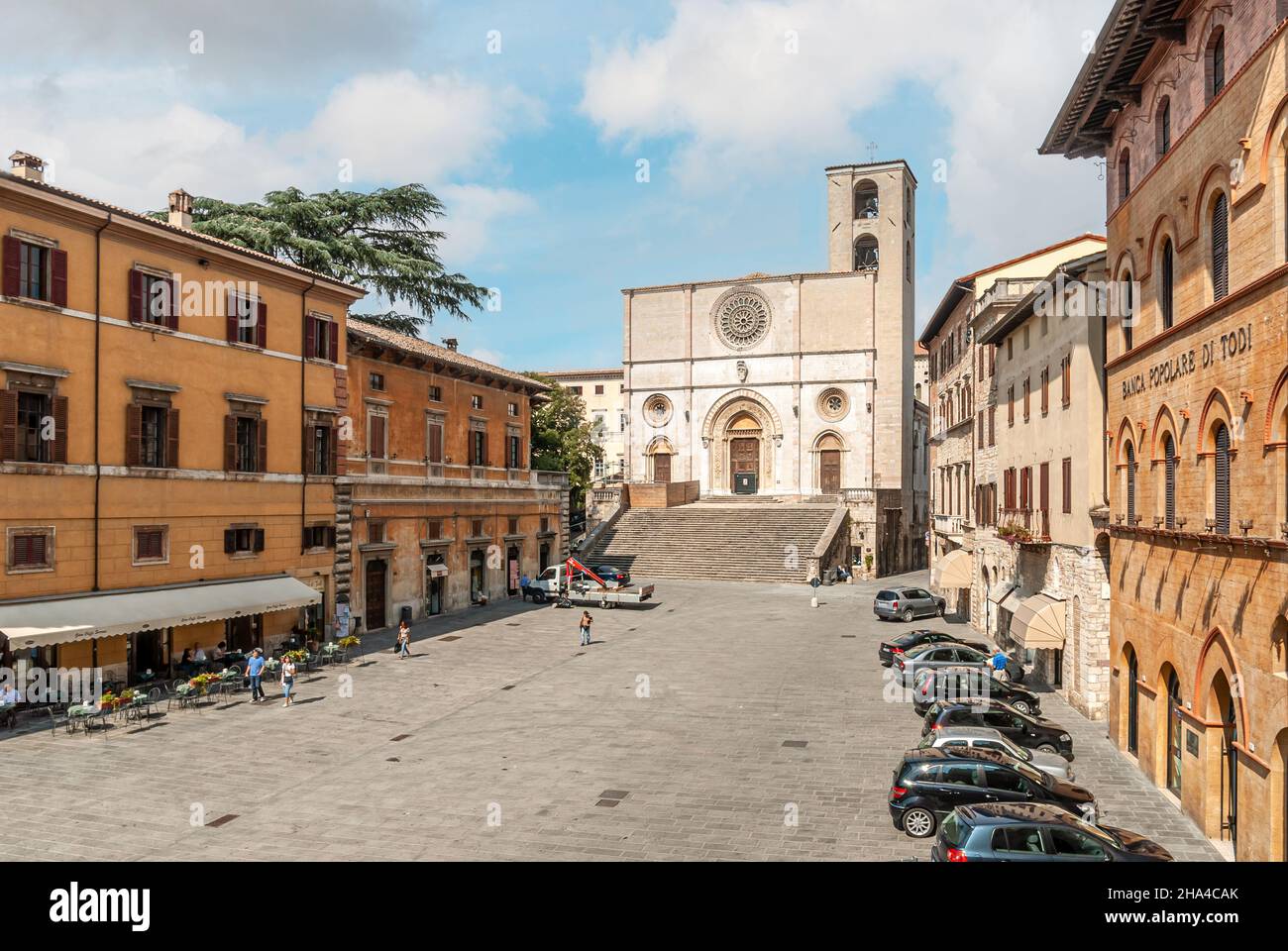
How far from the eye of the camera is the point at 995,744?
1773cm

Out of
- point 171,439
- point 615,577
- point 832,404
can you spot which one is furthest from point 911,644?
point 832,404

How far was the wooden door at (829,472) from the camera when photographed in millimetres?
69375

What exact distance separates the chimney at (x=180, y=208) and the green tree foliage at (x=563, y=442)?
25528mm

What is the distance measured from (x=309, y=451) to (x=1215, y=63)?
89.2 feet

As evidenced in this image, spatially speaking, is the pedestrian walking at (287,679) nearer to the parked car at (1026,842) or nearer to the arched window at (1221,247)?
the parked car at (1026,842)

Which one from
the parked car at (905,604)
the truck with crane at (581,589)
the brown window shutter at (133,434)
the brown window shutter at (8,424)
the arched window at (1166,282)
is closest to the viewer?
the arched window at (1166,282)

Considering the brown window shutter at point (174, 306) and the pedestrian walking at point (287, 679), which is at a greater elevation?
the brown window shutter at point (174, 306)

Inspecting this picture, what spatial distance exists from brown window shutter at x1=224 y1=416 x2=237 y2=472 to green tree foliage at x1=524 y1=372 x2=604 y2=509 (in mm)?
26172

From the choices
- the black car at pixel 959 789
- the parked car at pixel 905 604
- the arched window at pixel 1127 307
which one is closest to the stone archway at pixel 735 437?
the parked car at pixel 905 604

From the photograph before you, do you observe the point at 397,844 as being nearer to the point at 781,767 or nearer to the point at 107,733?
the point at 781,767

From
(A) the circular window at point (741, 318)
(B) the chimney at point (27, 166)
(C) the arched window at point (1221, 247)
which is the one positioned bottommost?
(C) the arched window at point (1221, 247)

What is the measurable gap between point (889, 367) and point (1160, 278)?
5022 cm

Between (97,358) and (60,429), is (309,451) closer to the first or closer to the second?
(97,358)

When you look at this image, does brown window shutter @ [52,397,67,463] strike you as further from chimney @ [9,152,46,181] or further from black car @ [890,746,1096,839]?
black car @ [890,746,1096,839]
